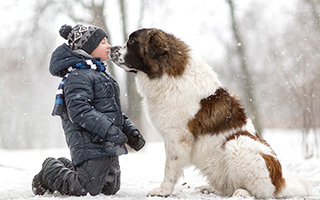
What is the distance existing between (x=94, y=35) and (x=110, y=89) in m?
0.60

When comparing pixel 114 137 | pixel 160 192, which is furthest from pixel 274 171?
pixel 114 137

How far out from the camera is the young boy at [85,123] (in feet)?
10.3

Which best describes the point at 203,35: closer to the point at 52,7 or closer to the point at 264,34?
the point at 264,34

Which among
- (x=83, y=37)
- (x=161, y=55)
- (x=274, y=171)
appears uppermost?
(x=83, y=37)

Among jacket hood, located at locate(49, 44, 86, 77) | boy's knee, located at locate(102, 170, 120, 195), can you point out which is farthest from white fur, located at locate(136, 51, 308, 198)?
jacket hood, located at locate(49, 44, 86, 77)

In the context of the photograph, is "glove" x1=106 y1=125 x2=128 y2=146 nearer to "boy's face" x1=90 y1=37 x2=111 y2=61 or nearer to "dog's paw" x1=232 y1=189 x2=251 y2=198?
"boy's face" x1=90 y1=37 x2=111 y2=61

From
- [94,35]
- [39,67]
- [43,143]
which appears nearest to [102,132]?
[94,35]

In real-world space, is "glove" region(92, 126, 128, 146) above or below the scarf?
below

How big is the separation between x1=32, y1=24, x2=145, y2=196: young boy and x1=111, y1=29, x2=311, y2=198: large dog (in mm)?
353

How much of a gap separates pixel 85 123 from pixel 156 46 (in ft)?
3.52

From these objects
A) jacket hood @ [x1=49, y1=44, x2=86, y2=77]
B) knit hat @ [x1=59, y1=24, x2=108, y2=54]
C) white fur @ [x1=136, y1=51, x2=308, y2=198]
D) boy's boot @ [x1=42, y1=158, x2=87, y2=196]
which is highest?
knit hat @ [x1=59, y1=24, x2=108, y2=54]

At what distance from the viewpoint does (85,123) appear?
3.12m

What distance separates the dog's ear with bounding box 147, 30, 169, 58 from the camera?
3.57 m

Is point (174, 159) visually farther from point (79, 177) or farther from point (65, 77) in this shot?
point (65, 77)
